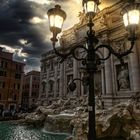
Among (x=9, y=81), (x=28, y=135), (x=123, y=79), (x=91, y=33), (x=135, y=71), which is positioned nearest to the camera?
(x=91, y=33)

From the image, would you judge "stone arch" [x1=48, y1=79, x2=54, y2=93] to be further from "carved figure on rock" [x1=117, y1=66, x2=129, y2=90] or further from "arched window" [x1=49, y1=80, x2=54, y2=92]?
"carved figure on rock" [x1=117, y1=66, x2=129, y2=90]

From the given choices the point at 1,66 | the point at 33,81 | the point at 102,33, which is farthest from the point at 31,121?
the point at 33,81

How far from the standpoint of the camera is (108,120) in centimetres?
1040

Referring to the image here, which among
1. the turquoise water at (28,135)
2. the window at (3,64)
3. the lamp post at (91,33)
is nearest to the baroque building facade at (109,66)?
the turquoise water at (28,135)

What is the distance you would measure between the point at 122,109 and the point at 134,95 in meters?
4.00

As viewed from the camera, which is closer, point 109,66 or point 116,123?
point 116,123

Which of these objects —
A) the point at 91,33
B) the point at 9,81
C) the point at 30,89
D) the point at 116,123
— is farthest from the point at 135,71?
the point at 30,89

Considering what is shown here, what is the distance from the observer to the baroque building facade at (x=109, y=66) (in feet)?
52.7

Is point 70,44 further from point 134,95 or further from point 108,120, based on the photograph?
point 108,120

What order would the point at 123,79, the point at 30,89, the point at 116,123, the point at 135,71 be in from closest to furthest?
the point at 116,123
the point at 135,71
the point at 123,79
the point at 30,89

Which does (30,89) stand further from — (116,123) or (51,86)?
(116,123)

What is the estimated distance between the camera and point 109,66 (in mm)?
17844

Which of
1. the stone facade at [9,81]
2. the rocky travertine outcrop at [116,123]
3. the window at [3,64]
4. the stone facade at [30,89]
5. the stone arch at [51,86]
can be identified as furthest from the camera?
the stone facade at [30,89]

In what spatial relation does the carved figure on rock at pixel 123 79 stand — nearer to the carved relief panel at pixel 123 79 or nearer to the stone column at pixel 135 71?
the carved relief panel at pixel 123 79
